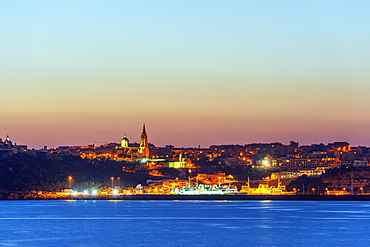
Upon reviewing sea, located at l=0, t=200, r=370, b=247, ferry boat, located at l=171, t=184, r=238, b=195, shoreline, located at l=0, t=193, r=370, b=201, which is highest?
ferry boat, located at l=171, t=184, r=238, b=195

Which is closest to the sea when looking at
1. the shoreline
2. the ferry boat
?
the shoreline

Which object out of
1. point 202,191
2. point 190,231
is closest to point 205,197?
point 202,191

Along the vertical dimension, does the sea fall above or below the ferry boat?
below

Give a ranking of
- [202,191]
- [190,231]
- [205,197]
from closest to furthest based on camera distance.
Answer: [190,231] < [205,197] < [202,191]

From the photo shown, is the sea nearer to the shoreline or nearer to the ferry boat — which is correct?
the shoreline

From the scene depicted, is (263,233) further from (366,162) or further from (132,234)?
(366,162)

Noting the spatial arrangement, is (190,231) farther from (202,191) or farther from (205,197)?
(202,191)

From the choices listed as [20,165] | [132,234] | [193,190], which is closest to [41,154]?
[20,165]

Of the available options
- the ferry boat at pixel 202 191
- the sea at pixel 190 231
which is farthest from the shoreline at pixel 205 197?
the sea at pixel 190 231

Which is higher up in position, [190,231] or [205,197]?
[205,197]

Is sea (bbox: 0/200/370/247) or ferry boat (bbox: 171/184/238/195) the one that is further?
ferry boat (bbox: 171/184/238/195)

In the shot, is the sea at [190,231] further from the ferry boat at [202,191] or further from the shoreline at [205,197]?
the ferry boat at [202,191]
